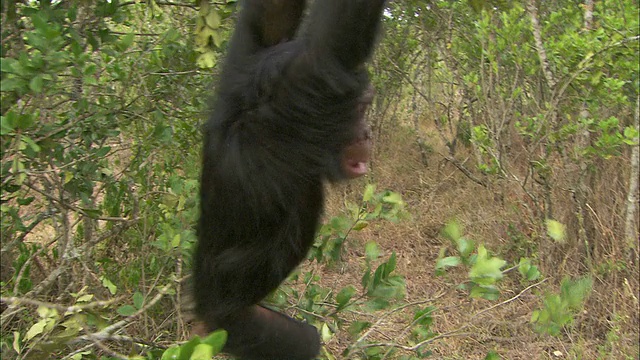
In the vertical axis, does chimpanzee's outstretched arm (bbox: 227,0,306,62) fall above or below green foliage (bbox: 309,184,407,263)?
above

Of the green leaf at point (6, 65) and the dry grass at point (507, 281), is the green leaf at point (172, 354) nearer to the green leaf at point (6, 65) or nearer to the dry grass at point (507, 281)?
the green leaf at point (6, 65)

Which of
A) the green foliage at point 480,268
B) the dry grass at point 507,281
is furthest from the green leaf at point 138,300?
the green foliage at point 480,268

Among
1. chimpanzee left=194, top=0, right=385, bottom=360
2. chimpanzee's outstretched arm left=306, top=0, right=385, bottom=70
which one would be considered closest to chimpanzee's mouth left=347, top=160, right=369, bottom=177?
chimpanzee left=194, top=0, right=385, bottom=360

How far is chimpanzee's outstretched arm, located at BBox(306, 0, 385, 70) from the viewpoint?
1864mm

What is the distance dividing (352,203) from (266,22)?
255cm

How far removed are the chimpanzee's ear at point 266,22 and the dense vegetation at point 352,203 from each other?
175 mm

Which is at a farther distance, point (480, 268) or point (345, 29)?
point (480, 268)

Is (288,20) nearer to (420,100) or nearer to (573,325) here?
(573,325)

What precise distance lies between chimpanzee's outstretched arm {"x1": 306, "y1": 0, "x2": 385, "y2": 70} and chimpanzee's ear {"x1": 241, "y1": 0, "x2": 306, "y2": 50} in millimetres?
368

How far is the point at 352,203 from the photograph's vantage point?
15.5 ft

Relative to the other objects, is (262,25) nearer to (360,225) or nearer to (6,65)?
(6,65)

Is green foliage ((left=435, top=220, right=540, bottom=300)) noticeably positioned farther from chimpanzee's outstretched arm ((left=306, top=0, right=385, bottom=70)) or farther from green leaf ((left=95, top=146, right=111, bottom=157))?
green leaf ((left=95, top=146, right=111, bottom=157))

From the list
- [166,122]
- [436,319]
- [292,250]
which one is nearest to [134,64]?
[166,122]

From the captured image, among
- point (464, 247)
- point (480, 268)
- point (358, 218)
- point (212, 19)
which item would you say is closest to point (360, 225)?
point (358, 218)
